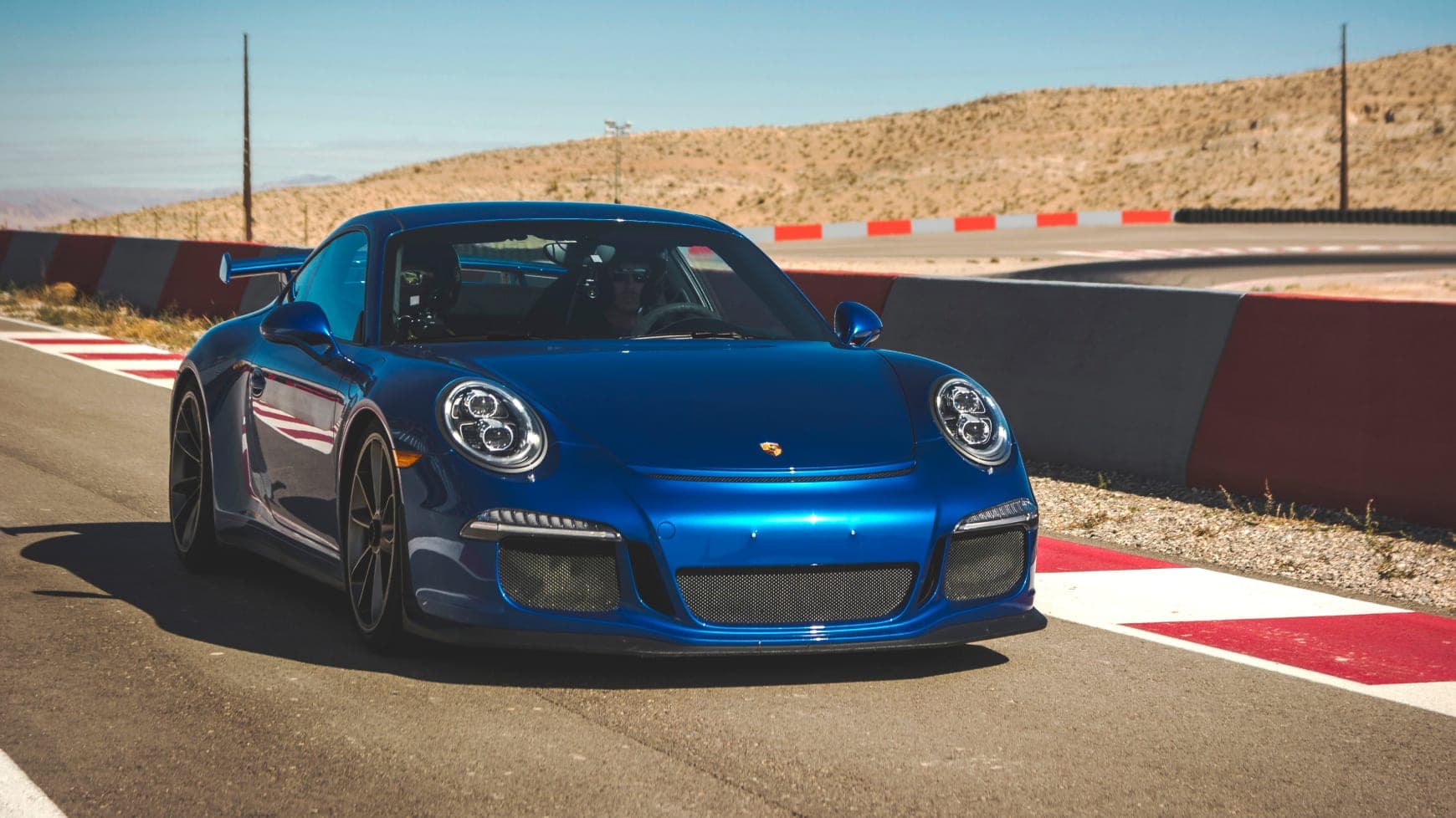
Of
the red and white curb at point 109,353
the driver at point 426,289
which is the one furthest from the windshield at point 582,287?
the red and white curb at point 109,353

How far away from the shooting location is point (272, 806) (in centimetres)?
388

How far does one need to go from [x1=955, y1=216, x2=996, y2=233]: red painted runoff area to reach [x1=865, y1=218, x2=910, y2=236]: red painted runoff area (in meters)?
2.10

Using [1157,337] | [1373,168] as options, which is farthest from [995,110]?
[1157,337]

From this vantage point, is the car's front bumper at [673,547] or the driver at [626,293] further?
the driver at [626,293]

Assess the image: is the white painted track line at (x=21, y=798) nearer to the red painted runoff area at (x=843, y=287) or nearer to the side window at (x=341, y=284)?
the side window at (x=341, y=284)

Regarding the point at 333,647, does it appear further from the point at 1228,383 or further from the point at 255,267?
the point at 1228,383

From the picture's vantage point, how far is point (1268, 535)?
768cm

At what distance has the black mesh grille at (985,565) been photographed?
492cm

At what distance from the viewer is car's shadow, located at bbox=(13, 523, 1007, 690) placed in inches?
199

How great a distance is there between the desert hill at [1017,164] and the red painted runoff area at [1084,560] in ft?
179

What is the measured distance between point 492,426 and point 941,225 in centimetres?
5199

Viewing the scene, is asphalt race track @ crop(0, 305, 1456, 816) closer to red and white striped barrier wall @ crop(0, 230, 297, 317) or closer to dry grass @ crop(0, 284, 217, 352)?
red and white striped barrier wall @ crop(0, 230, 297, 317)

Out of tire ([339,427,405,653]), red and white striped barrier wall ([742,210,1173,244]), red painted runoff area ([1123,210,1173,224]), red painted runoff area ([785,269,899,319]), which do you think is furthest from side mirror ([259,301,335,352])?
red painted runoff area ([1123,210,1173,224])

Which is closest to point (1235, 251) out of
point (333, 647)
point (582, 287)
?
point (582, 287)
